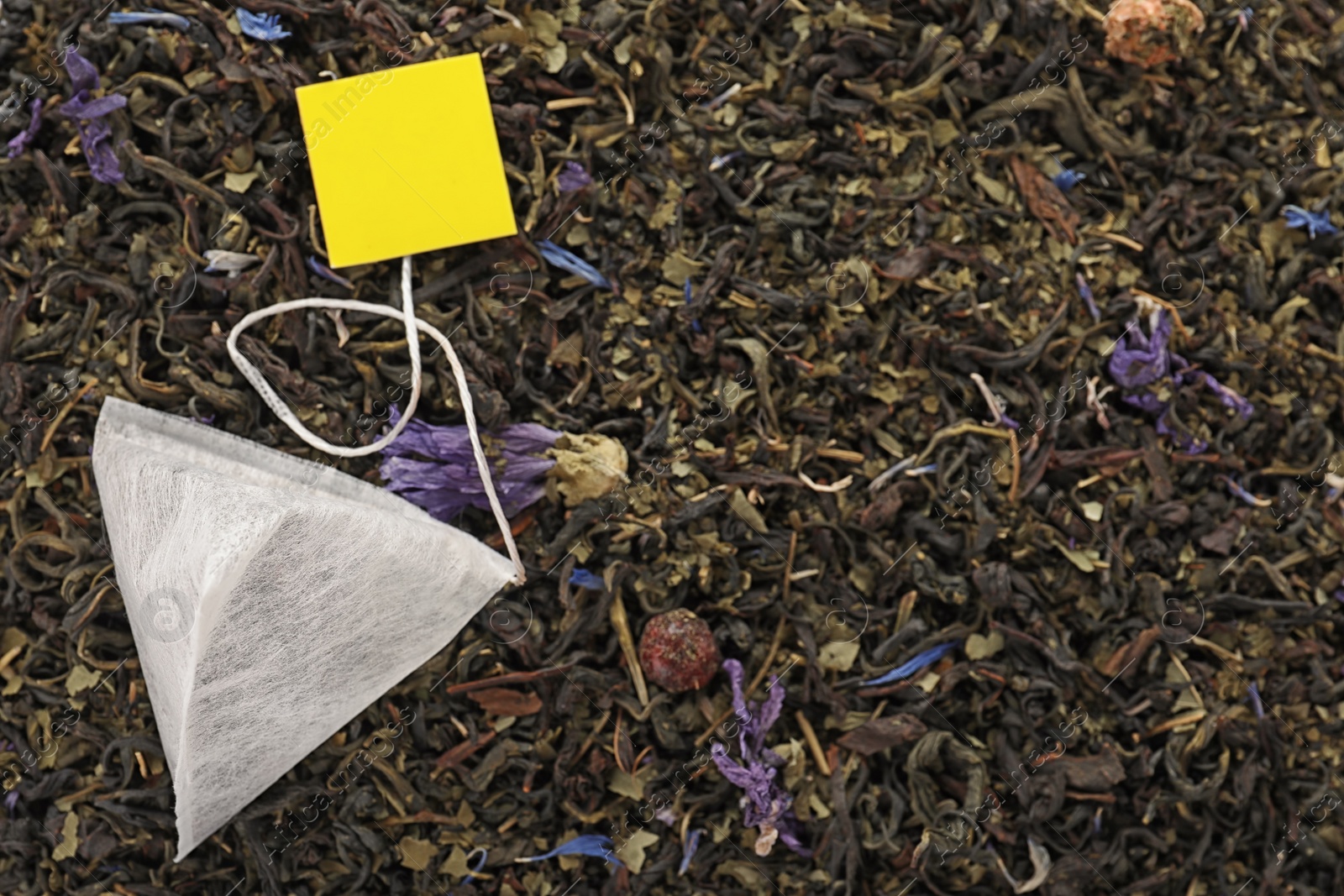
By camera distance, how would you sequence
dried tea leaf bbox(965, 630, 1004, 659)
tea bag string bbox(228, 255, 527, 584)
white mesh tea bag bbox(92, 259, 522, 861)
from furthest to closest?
dried tea leaf bbox(965, 630, 1004, 659), tea bag string bbox(228, 255, 527, 584), white mesh tea bag bbox(92, 259, 522, 861)

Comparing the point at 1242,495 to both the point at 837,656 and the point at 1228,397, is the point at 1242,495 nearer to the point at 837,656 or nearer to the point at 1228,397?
the point at 1228,397

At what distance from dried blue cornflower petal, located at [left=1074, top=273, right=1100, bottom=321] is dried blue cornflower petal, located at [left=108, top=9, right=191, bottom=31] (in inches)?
60.0

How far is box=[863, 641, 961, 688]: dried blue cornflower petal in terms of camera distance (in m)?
1.58

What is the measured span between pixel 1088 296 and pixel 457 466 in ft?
3.57

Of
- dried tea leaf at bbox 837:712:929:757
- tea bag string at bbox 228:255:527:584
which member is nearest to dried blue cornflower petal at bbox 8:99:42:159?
tea bag string at bbox 228:255:527:584

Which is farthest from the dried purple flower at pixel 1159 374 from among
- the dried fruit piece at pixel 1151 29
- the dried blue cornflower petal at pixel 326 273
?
the dried blue cornflower petal at pixel 326 273

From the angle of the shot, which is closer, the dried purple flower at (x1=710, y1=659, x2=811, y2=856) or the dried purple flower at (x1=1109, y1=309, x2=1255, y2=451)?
the dried purple flower at (x1=710, y1=659, x2=811, y2=856)

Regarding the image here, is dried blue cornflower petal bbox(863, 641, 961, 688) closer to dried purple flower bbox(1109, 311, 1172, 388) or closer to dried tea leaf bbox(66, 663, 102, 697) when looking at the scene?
dried purple flower bbox(1109, 311, 1172, 388)

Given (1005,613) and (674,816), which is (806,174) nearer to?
(1005,613)

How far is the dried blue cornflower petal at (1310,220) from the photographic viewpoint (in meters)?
1.73

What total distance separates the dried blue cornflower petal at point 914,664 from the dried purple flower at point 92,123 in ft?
4.77

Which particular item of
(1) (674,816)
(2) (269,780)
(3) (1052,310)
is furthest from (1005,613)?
(2) (269,780)

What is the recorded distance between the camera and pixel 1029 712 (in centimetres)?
159

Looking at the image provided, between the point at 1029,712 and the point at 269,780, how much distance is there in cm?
118
